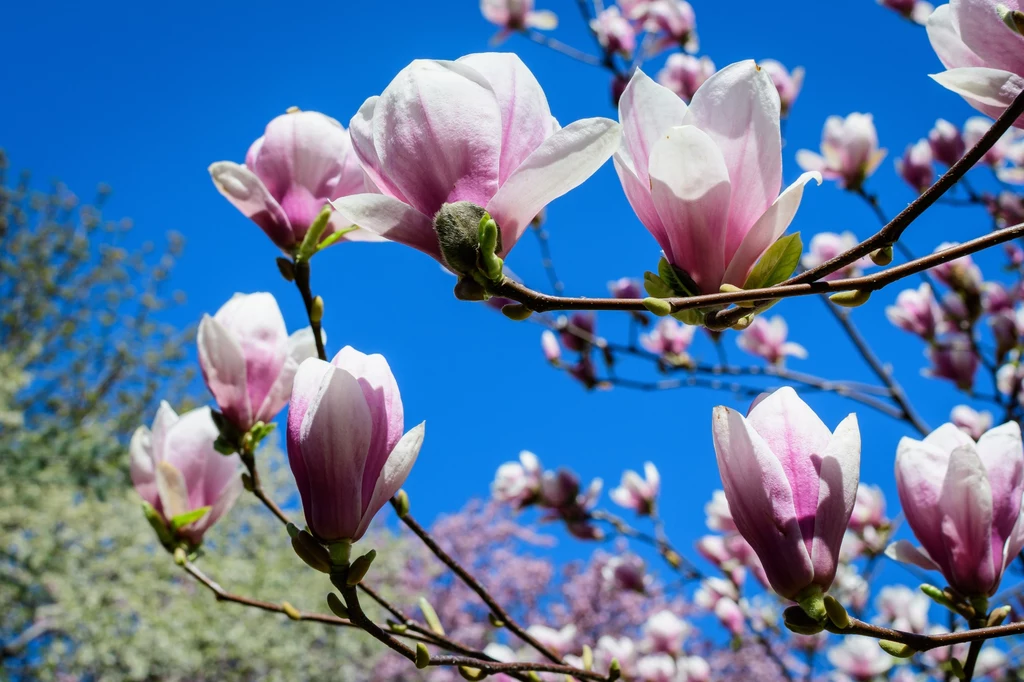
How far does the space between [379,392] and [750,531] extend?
0.31m

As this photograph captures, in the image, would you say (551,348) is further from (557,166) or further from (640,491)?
(557,166)

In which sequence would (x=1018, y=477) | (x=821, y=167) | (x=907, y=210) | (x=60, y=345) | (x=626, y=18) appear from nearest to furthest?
(x=907, y=210), (x=1018, y=477), (x=821, y=167), (x=626, y=18), (x=60, y=345)

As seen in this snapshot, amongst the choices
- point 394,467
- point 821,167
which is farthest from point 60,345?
point 394,467

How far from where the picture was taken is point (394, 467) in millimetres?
631

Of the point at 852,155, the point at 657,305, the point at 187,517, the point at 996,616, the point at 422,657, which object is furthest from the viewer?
the point at 852,155

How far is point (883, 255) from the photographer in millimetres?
521

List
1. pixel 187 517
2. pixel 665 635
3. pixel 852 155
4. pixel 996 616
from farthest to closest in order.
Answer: pixel 665 635, pixel 852 155, pixel 187 517, pixel 996 616

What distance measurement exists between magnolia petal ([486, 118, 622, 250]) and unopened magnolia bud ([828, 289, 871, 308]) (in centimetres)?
18

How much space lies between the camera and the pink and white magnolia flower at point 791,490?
56cm

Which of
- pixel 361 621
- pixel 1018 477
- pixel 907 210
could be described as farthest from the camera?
pixel 1018 477

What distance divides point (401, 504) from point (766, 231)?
1.52 feet

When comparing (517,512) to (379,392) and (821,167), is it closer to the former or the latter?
(821,167)

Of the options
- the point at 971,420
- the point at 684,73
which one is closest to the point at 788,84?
the point at 684,73

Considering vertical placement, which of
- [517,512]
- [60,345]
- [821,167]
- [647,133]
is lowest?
[647,133]
